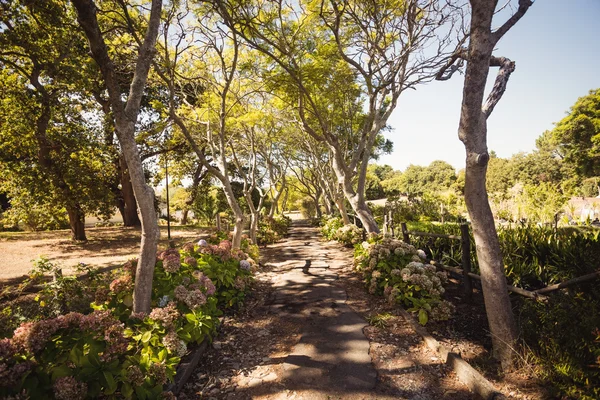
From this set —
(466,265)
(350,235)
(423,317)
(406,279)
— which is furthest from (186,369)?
(350,235)

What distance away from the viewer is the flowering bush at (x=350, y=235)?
35.2ft

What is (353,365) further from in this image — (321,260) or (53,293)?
(321,260)

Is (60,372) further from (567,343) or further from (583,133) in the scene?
(583,133)

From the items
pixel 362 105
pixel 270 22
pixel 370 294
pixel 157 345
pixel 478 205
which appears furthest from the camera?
pixel 362 105

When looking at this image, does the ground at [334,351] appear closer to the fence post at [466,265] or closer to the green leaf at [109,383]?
the fence post at [466,265]

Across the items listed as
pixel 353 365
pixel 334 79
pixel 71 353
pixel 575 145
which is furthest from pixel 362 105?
pixel 575 145

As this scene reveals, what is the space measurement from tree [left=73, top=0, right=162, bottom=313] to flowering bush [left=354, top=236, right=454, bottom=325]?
387 centimetres

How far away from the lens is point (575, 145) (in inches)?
1157

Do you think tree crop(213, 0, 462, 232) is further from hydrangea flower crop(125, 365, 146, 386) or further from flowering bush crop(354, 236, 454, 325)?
hydrangea flower crop(125, 365, 146, 386)

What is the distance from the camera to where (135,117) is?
343 centimetres

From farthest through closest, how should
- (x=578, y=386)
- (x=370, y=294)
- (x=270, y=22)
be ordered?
(x=270, y=22) → (x=370, y=294) → (x=578, y=386)

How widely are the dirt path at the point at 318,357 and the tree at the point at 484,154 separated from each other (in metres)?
0.84

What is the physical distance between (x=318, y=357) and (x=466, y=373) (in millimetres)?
1637

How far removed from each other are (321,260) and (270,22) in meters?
7.05
